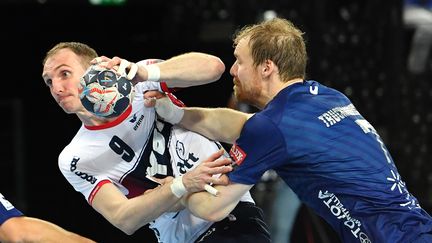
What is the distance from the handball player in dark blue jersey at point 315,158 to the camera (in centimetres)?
373

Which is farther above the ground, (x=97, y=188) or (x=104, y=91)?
(x=104, y=91)

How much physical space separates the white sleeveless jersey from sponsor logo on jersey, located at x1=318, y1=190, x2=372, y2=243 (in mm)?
728

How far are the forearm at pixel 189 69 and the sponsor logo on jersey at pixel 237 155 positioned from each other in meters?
0.45

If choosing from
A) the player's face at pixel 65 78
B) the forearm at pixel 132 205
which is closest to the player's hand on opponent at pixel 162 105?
the player's face at pixel 65 78

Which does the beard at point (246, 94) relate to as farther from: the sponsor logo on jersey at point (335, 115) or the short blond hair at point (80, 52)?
the short blond hair at point (80, 52)

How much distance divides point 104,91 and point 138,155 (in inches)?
28.7

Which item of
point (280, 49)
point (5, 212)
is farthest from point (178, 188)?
point (5, 212)

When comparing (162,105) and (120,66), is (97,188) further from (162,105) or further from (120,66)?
(120,66)

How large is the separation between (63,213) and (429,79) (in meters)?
3.73

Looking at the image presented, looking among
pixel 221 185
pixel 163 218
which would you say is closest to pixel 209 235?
pixel 163 218

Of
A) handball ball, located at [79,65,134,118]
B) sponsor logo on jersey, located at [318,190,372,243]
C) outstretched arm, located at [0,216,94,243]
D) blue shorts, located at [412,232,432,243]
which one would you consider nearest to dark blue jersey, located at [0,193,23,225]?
outstretched arm, located at [0,216,94,243]

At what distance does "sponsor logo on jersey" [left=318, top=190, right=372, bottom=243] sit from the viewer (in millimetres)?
3770

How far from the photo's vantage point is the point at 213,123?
174 inches

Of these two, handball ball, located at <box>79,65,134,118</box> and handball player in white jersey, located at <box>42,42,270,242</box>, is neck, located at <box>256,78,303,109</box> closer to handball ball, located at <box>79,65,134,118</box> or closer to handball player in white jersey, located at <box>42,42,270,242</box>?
handball player in white jersey, located at <box>42,42,270,242</box>
